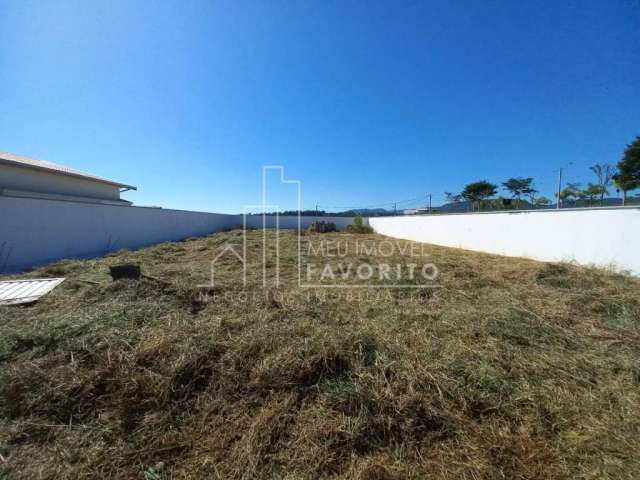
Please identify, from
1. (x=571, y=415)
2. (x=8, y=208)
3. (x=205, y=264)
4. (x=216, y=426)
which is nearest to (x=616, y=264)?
(x=571, y=415)

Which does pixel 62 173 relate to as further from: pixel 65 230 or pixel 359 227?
pixel 359 227

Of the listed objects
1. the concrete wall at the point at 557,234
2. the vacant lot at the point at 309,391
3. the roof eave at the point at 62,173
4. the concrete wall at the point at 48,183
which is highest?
the roof eave at the point at 62,173

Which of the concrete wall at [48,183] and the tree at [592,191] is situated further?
the tree at [592,191]

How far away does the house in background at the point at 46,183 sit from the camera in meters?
6.30

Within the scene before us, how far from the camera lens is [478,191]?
20.2 meters

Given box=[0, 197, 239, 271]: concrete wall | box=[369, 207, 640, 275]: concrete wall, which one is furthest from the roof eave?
box=[369, 207, 640, 275]: concrete wall

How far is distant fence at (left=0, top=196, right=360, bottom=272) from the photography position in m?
4.88

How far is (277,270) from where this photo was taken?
14.7 feet

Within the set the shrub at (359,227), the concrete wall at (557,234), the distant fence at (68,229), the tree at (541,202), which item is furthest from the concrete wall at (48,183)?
the tree at (541,202)

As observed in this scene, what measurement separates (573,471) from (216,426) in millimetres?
1779

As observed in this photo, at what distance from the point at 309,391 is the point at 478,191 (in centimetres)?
2366

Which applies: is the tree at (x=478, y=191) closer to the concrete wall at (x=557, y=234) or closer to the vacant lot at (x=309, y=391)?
the concrete wall at (x=557, y=234)

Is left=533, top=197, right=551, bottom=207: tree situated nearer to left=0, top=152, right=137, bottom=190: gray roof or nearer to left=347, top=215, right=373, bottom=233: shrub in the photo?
left=347, top=215, right=373, bottom=233: shrub

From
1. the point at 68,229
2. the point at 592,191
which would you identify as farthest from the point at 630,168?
the point at 68,229
